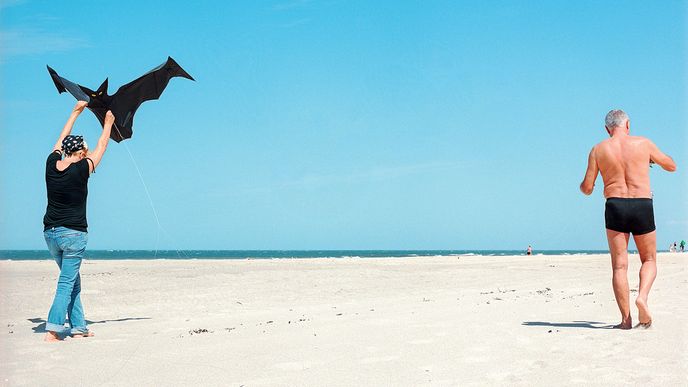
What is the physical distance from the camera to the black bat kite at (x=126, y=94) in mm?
→ 8070

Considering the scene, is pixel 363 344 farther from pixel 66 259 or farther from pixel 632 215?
pixel 66 259

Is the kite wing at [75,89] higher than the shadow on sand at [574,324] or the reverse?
higher

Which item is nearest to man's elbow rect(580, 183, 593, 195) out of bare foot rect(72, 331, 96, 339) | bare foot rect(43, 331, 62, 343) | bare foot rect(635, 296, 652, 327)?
bare foot rect(635, 296, 652, 327)

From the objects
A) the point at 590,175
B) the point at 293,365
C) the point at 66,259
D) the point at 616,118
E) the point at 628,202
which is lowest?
the point at 293,365

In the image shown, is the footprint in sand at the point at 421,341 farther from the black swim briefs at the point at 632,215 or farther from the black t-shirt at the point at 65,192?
the black t-shirt at the point at 65,192

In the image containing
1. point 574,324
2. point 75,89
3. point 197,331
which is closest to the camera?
point 574,324

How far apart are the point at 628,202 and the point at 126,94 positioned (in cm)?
638

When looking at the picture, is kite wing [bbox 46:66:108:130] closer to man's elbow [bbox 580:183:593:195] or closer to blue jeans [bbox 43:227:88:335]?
blue jeans [bbox 43:227:88:335]

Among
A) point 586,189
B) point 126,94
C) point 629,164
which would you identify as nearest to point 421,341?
point 586,189

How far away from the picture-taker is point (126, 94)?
329 inches

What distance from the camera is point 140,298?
1111 centimetres

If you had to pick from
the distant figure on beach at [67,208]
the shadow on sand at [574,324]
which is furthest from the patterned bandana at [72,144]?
the shadow on sand at [574,324]

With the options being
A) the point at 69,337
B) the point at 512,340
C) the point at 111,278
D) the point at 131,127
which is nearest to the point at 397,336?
the point at 512,340

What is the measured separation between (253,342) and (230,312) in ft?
11.3
